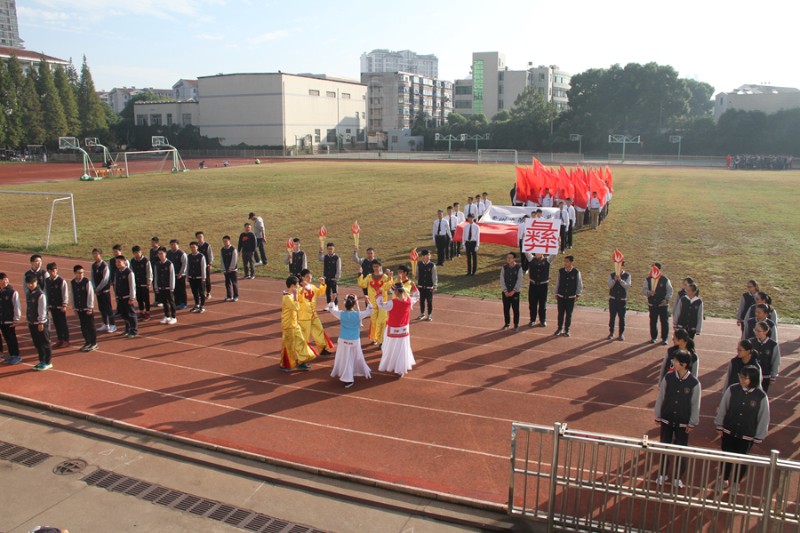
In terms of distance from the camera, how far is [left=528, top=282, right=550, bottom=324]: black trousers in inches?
547

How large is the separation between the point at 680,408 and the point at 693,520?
132 cm

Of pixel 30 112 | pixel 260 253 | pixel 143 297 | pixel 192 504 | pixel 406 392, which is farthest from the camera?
pixel 30 112

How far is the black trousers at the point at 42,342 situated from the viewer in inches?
442

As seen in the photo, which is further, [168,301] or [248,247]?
[248,247]

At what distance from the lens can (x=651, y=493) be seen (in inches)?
253

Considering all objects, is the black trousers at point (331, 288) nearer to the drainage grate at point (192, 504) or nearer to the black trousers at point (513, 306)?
the black trousers at point (513, 306)

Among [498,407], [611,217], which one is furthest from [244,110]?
[498,407]

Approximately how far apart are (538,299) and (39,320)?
10202 mm

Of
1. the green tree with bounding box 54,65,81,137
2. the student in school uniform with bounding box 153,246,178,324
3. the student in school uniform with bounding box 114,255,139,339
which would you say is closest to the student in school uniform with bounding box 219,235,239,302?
the student in school uniform with bounding box 153,246,178,324

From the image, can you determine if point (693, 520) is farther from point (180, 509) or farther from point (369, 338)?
point (369, 338)

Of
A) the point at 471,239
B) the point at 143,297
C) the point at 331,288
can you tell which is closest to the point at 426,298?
the point at 331,288

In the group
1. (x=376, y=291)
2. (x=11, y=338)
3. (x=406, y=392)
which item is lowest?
(x=406, y=392)

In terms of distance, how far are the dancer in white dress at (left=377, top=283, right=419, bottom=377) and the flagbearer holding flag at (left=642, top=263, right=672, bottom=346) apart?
5035mm

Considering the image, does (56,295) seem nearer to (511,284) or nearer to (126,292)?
(126,292)
